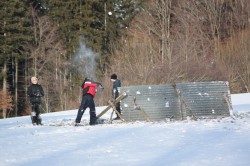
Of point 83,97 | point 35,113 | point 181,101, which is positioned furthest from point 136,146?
point 35,113

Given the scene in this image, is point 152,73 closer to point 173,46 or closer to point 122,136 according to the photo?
point 173,46

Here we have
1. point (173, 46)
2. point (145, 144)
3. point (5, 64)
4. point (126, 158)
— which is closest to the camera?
point (126, 158)

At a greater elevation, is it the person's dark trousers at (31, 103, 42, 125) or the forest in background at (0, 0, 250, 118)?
the forest in background at (0, 0, 250, 118)

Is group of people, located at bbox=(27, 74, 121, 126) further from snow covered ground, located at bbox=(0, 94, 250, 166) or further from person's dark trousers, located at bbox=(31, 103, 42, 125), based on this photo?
snow covered ground, located at bbox=(0, 94, 250, 166)

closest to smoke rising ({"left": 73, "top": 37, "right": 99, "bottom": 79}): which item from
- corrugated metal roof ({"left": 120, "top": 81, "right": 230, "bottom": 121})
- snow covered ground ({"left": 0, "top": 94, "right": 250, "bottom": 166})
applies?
corrugated metal roof ({"left": 120, "top": 81, "right": 230, "bottom": 121})

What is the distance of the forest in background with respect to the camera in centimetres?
3903

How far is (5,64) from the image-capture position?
1657 inches

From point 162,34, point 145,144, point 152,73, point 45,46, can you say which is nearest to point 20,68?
point 45,46

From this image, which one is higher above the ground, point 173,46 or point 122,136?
point 173,46

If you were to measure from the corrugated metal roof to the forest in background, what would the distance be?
21127 millimetres

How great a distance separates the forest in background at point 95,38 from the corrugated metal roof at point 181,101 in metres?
21.1

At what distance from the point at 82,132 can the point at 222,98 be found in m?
5.39

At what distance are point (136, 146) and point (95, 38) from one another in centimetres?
3836

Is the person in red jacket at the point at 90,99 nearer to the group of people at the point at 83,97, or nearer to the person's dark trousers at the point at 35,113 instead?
the group of people at the point at 83,97
